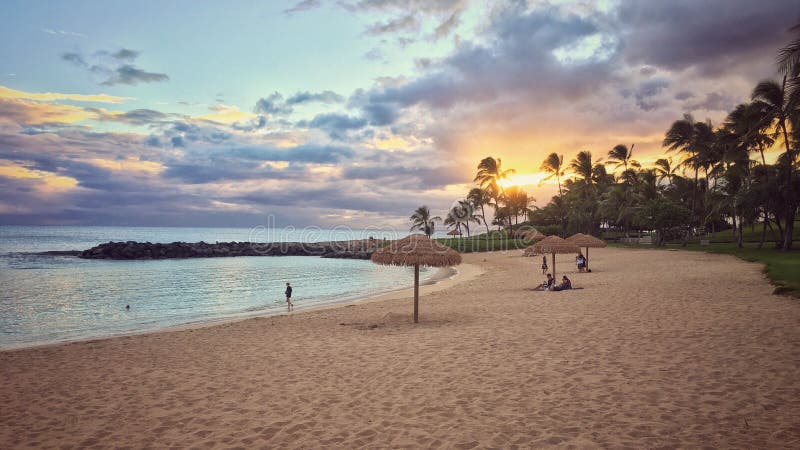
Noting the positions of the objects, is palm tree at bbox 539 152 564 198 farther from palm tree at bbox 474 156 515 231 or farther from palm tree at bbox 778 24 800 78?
palm tree at bbox 778 24 800 78

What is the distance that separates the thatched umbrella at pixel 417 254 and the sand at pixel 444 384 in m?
1.66

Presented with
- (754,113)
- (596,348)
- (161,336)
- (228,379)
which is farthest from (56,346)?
(754,113)

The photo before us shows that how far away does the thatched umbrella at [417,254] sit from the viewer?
11789 millimetres

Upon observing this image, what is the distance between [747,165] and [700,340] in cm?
3506

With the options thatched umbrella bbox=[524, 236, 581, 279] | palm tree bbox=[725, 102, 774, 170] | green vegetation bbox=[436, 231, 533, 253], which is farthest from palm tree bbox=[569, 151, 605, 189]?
thatched umbrella bbox=[524, 236, 581, 279]

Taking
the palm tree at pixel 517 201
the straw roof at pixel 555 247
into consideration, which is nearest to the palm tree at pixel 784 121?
the straw roof at pixel 555 247

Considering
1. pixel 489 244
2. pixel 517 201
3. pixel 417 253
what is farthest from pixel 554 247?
pixel 517 201

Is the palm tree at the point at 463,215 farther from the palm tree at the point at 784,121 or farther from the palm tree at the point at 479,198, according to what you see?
the palm tree at the point at 784,121

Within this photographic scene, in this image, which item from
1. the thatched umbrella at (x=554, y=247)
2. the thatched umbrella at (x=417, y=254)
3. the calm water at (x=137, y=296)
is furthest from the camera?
the thatched umbrella at (x=554, y=247)

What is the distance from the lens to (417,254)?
11.8m

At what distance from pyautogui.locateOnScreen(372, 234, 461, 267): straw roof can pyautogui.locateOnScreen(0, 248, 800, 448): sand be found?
5.68 ft

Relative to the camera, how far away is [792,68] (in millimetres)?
14984

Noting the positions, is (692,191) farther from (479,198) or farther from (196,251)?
(196,251)

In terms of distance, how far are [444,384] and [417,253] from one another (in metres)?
5.24
